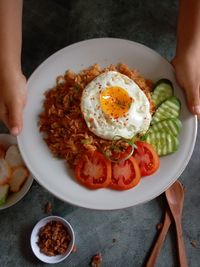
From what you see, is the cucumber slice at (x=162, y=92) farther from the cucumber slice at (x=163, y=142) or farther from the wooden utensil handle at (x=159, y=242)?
the wooden utensil handle at (x=159, y=242)

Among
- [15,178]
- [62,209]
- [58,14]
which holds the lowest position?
[62,209]

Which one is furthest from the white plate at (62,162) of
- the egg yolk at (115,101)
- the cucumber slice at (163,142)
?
the egg yolk at (115,101)

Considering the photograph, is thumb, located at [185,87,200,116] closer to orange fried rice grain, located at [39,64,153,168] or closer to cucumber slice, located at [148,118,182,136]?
cucumber slice, located at [148,118,182,136]

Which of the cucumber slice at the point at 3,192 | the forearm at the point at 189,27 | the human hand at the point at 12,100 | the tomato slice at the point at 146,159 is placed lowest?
the cucumber slice at the point at 3,192

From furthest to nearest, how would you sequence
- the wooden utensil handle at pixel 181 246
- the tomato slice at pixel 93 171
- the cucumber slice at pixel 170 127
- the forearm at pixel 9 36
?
1. the wooden utensil handle at pixel 181 246
2. the forearm at pixel 9 36
3. the cucumber slice at pixel 170 127
4. the tomato slice at pixel 93 171

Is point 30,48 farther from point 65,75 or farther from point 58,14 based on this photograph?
point 65,75

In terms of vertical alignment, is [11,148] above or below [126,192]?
below

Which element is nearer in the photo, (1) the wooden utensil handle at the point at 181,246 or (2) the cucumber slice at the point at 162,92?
(2) the cucumber slice at the point at 162,92

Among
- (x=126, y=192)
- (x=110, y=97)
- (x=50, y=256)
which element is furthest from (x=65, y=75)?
(x=50, y=256)

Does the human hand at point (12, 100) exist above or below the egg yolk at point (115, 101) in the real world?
below
